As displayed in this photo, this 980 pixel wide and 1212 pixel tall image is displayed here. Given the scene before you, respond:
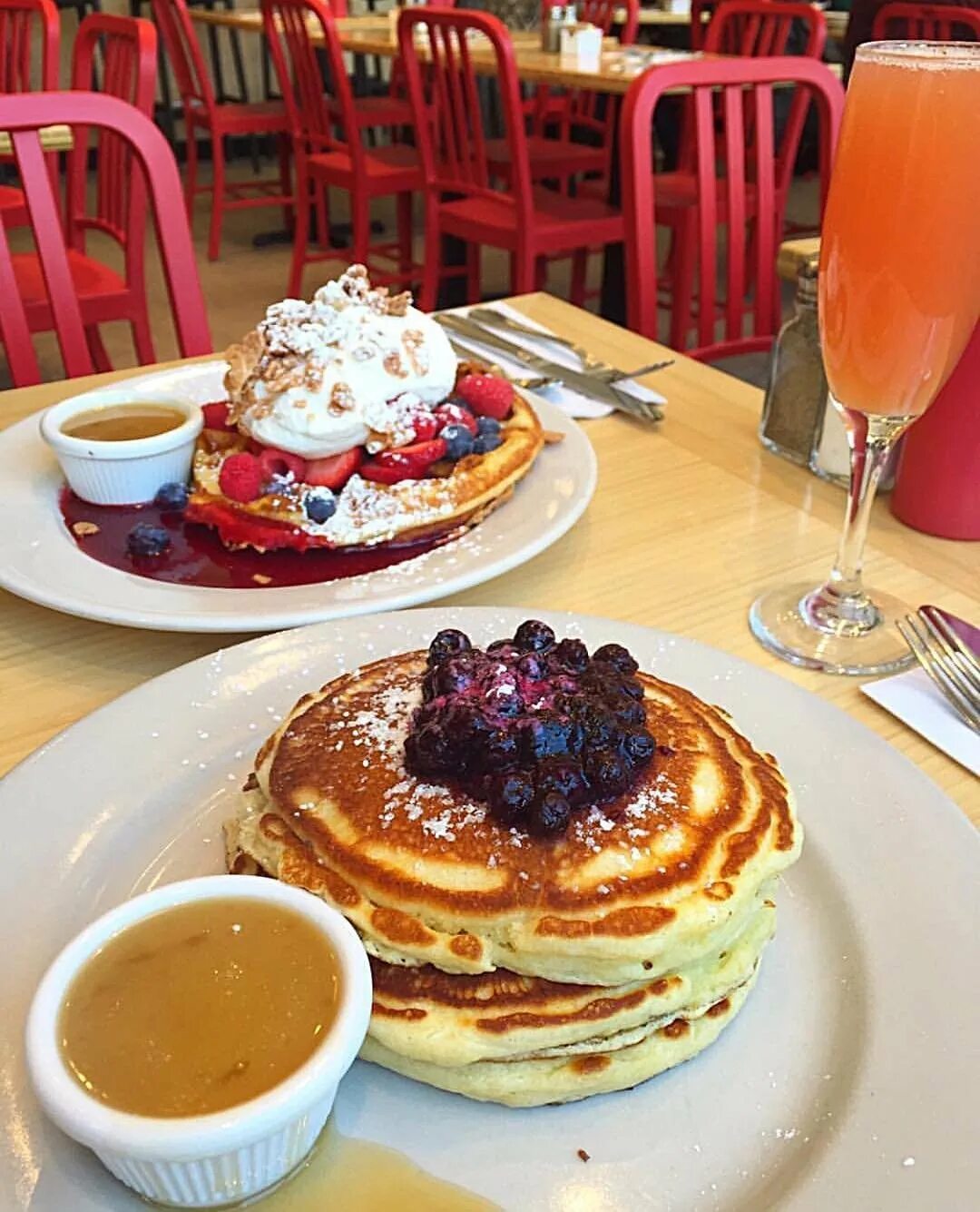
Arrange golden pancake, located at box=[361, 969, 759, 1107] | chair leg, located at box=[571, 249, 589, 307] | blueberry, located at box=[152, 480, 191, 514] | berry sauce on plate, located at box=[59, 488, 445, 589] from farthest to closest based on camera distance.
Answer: chair leg, located at box=[571, 249, 589, 307]
blueberry, located at box=[152, 480, 191, 514]
berry sauce on plate, located at box=[59, 488, 445, 589]
golden pancake, located at box=[361, 969, 759, 1107]

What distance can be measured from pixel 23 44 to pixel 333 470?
126 inches

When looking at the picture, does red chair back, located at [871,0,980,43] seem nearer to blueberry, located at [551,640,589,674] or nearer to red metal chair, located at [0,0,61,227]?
red metal chair, located at [0,0,61,227]

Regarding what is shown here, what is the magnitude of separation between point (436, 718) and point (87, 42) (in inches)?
115

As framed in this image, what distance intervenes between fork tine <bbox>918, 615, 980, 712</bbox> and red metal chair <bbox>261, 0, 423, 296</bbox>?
4227mm

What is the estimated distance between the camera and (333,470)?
135 centimetres

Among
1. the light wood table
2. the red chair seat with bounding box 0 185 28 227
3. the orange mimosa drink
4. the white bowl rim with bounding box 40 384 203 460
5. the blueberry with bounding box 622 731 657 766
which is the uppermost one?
the orange mimosa drink

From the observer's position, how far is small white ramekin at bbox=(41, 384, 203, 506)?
1.25 m

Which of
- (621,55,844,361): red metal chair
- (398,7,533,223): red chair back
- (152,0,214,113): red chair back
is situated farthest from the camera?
(152,0,214,113): red chair back

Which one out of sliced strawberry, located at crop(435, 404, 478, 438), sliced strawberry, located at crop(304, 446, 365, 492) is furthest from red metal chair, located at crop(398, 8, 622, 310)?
sliced strawberry, located at crop(304, 446, 365, 492)

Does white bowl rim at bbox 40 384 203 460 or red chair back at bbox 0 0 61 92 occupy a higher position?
red chair back at bbox 0 0 61 92

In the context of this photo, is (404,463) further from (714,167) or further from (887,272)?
(714,167)

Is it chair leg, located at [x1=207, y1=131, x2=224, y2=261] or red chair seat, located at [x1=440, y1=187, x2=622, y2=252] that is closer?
red chair seat, located at [x1=440, y1=187, x2=622, y2=252]

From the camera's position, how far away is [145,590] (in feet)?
3.59

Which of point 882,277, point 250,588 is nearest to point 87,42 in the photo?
point 250,588
